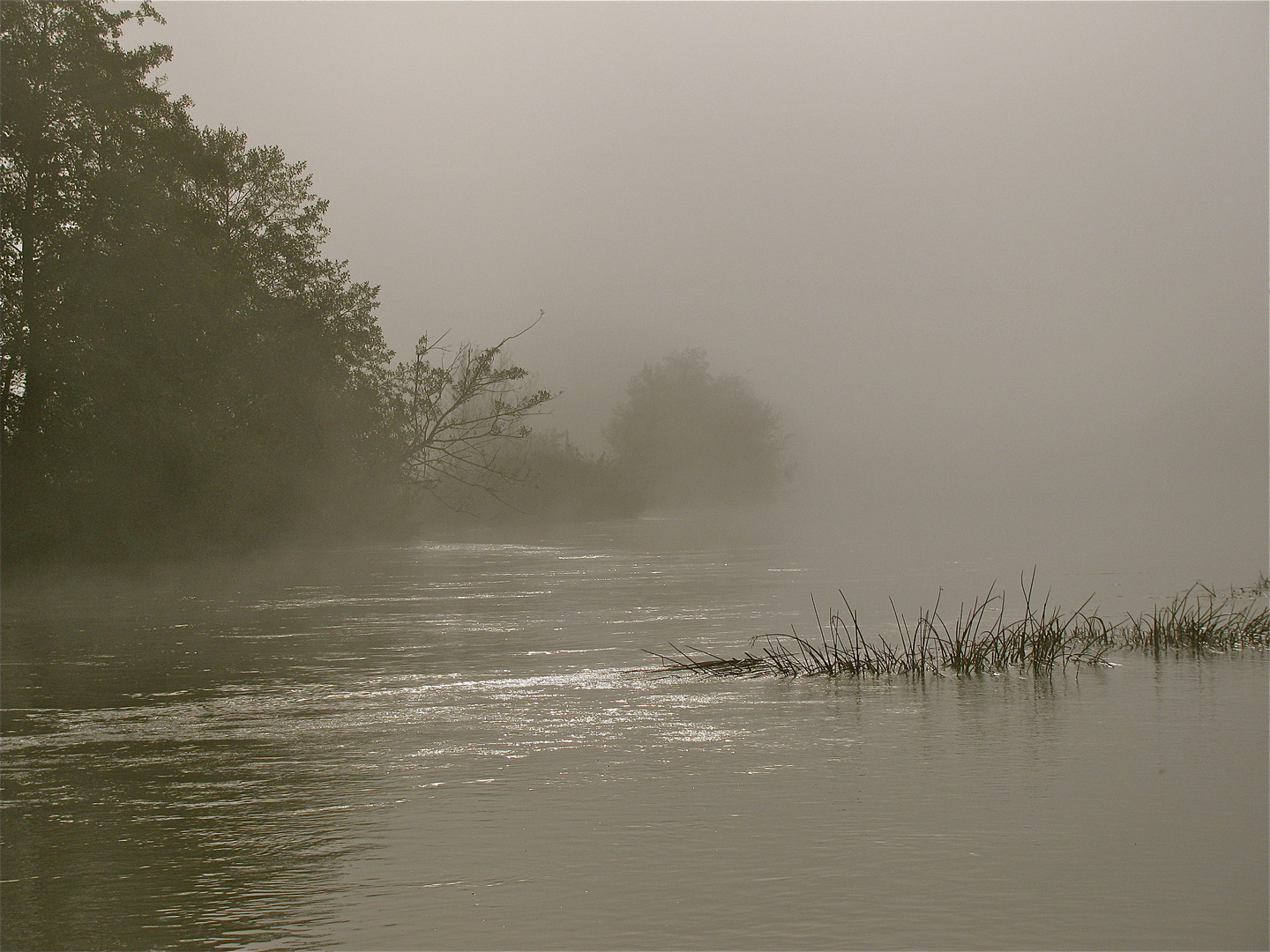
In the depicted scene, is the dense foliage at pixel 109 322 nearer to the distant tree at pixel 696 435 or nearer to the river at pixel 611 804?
the river at pixel 611 804

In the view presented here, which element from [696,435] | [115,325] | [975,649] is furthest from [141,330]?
[696,435]

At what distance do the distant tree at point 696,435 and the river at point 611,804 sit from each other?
68.4m

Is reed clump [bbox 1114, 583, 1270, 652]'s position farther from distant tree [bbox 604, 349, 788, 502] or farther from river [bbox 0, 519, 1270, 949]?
distant tree [bbox 604, 349, 788, 502]

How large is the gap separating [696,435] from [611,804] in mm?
77627

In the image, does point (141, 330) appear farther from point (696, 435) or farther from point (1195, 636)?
point (696, 435)

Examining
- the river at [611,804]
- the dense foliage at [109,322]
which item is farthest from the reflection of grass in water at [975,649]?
the dense foliage at [109,322]

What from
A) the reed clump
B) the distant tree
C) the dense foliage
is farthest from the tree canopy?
the distant tree

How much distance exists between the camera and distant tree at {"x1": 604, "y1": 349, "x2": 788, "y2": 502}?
8131cm

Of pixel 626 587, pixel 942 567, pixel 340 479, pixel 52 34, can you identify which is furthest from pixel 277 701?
pixel 340 479

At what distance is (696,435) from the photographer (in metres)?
82.9

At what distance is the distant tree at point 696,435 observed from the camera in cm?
8131

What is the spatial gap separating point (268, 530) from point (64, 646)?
53.0 ft

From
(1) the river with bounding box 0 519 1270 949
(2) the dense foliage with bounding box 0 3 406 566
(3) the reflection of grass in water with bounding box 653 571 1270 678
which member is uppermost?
(2) the dense foliage with bounding box 0 3 406 566

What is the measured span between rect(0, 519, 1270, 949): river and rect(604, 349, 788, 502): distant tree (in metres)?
68.4
